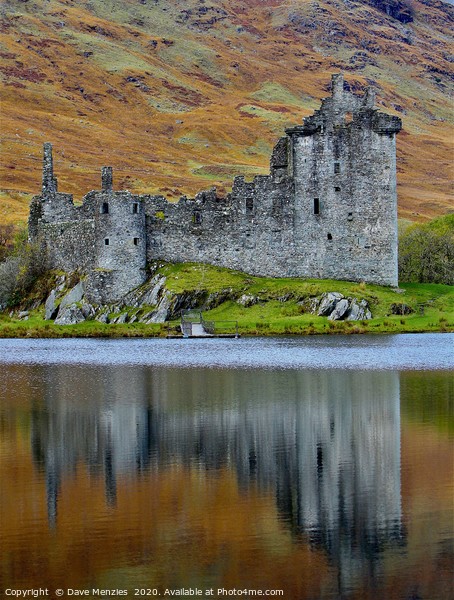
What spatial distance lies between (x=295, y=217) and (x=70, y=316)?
14.9m

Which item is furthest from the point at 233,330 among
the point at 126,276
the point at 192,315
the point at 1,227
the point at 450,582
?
the point at 1,227

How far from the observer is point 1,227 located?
120m

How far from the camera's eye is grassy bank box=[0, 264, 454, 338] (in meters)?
67.9

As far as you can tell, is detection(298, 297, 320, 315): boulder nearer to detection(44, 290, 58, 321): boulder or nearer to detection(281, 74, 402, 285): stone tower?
detection(281, 74, 402, 285): stone tower

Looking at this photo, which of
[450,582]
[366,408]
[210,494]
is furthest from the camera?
[366,408]

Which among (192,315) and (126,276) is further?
(126,276)

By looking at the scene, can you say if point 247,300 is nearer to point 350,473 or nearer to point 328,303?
point 328,303

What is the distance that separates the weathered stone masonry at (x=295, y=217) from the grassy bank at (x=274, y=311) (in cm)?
163

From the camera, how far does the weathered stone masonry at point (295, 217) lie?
7662cm

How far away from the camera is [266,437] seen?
106ft

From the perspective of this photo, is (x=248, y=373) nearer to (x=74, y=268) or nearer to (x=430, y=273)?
(x=74, y=268)

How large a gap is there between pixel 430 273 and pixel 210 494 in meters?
68.1

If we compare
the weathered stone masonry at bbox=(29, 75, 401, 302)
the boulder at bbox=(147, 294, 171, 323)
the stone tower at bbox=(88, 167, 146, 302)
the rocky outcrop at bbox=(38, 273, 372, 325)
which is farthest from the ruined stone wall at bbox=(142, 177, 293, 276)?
the boulder at bbox=(147, 294, 171, 323)

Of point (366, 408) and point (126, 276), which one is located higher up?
point (126, 276)
